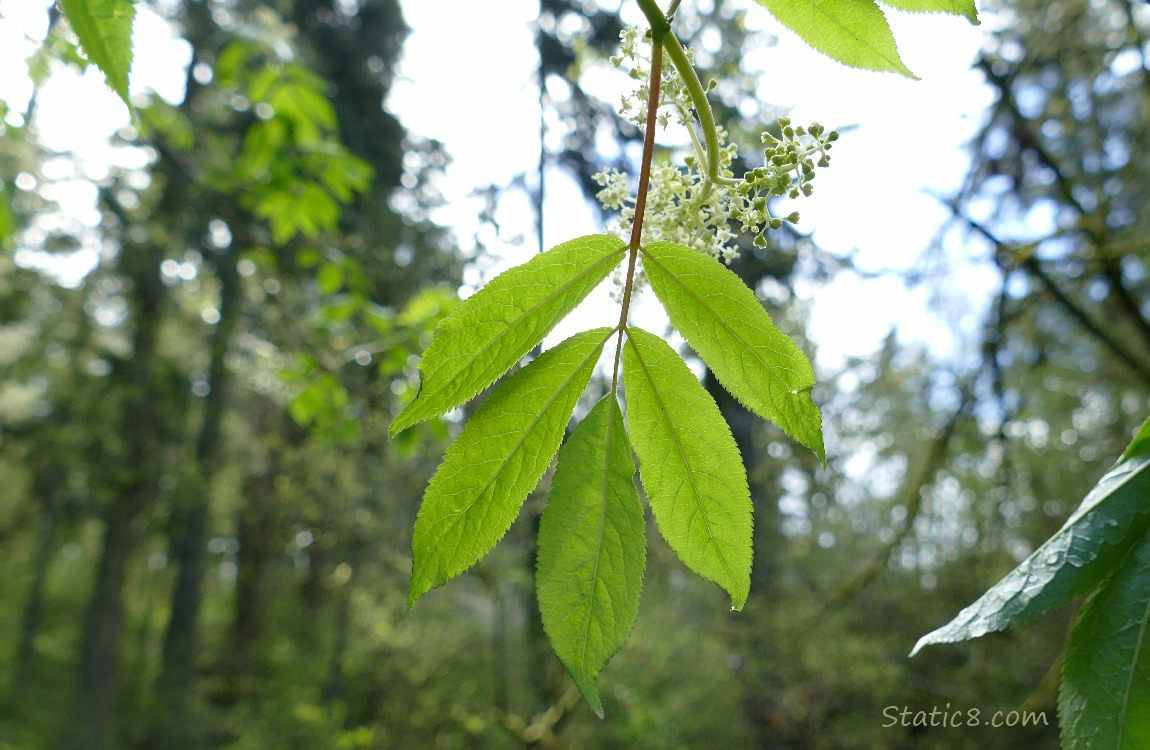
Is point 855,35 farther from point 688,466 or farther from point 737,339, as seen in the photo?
point 688,466

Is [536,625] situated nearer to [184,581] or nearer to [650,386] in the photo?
[650,386]

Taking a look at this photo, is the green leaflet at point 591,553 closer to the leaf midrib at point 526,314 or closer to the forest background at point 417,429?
the leaf midrib at point 526,314

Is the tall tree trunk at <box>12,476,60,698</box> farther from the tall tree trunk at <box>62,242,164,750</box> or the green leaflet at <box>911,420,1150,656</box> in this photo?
the green leaflet at <box>911,420,1150,656</box>

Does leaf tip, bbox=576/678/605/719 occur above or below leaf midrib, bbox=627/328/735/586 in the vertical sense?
below

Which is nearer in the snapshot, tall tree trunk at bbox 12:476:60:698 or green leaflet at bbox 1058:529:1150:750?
green leaflet at bbox 1058:529:1150:750

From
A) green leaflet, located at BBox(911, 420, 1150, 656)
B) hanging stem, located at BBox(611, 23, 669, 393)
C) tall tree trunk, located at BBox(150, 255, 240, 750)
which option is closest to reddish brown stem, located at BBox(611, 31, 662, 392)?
hanging stem, located at BBox(611, 23, 669, 393)

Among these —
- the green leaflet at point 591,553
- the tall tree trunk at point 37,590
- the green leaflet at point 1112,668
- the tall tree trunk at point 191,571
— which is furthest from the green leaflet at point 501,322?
the tall tree trunk at point 37,590

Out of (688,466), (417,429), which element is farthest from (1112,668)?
(417,429)
